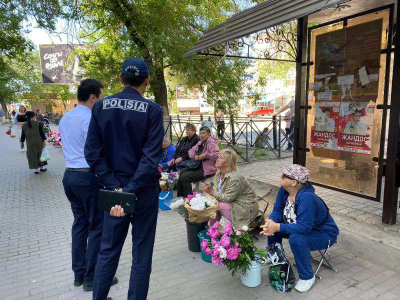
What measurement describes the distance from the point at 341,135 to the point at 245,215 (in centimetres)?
189

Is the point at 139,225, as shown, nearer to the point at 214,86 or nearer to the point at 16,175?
the point at 214,86

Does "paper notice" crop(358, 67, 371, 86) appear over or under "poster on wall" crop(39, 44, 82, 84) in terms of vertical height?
under

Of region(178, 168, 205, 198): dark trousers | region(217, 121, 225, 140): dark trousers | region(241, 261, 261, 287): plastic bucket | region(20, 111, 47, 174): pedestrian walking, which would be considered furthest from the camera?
region(217, 121, 225, 140): dark trousers

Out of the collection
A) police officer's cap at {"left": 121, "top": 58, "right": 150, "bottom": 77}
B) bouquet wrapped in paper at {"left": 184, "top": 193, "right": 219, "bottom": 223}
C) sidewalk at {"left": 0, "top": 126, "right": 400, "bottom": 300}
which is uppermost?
police officer's cap at {"left": 121, "top": 58, "right": 150, "bottom": 77}

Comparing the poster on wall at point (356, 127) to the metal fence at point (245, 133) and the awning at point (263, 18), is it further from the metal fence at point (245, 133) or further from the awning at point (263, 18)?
the metal fence at point (245, 133)

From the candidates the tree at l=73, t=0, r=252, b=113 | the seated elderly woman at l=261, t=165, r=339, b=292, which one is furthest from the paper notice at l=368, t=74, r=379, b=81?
the tree at l=73, t=0, r=252, b=113

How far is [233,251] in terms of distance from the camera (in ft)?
9.08

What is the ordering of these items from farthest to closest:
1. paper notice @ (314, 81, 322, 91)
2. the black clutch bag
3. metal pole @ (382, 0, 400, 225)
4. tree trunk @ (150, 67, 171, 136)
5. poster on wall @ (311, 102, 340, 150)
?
tree trunk @ (150, 67, 171, 136), paper notice @ (314, 81, 322, 91), poster on wall @ (311, 102, 340, 150), metal pole @ (382, 0, 400, 225), the black clutch bag

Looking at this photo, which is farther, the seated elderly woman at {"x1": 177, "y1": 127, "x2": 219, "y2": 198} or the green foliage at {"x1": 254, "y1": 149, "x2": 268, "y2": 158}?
the green foliage at {"x1": 254, "y1": 149, "x2": 268, "y2": 158}

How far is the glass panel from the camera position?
12.2 feet

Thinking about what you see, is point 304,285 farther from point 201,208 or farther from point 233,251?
Answer: point 201,208

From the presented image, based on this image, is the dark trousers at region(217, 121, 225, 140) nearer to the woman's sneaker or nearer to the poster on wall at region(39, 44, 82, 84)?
the poster on wall at region(39, 44, 82, 84)

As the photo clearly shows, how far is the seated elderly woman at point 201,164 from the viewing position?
536cm

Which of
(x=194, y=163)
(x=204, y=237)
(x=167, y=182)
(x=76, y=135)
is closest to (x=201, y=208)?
(x=204, y=237)
